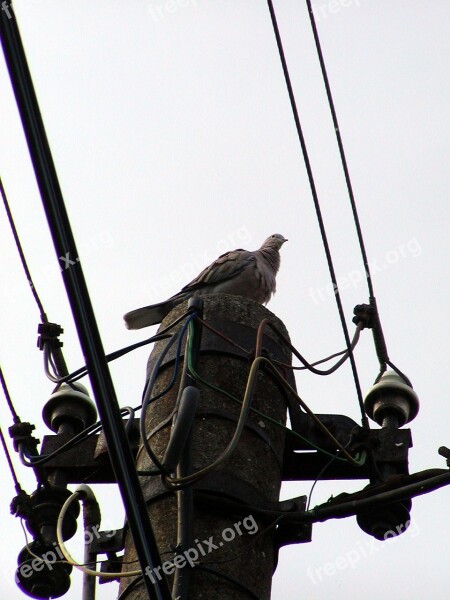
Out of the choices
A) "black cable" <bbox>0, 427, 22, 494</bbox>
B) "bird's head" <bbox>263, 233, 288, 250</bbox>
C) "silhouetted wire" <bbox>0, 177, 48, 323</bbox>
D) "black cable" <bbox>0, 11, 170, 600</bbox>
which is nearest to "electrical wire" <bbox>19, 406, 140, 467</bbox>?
"black cable" <bbox>0, 427, 22, 494</bbox>

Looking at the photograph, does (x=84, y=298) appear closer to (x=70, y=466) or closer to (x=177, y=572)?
(x=177, y=572)

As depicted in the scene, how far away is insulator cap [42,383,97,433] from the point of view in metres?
4.78

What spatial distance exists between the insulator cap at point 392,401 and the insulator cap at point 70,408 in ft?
4.11

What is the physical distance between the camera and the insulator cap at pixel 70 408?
4.78 m

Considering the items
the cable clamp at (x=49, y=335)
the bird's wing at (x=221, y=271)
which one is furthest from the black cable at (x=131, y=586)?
the bird's wing at (x=221, y=271)

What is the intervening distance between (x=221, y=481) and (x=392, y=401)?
3.61ft

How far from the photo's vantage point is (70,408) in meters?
4.78

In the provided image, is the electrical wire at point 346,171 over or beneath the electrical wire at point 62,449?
over

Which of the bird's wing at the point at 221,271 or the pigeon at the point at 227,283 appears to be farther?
the bird's wing at the point at 221,271

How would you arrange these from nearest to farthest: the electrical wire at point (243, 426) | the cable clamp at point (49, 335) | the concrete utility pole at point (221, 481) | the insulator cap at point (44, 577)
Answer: the electrical wire at point (243, 426) → the concrete utility pole at point (221, 481) → the insulator cap at point (44, 577) → the cable clamp at point (49, 335)

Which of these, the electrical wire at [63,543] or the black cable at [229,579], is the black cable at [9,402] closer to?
the electrical wire at [63,543]

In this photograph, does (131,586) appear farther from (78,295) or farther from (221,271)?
(221,271)

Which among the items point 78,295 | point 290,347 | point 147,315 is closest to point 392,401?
point 290,347

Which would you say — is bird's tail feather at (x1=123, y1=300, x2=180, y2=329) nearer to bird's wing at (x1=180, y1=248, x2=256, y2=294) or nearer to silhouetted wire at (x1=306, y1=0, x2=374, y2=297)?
bird's wing at (x1=180, y1=248, x2=256, y2=294)
